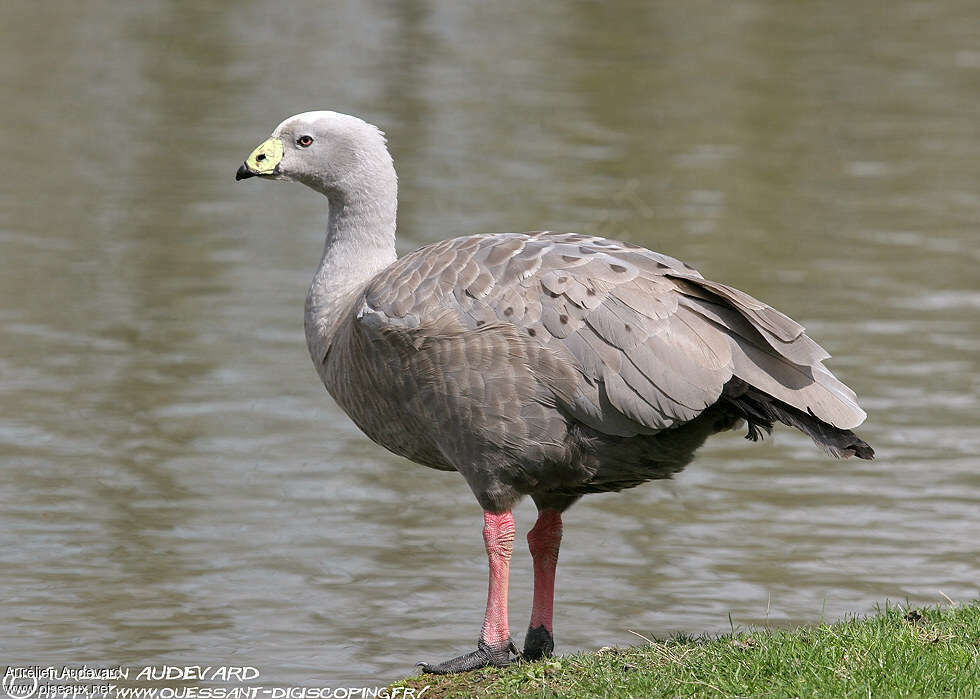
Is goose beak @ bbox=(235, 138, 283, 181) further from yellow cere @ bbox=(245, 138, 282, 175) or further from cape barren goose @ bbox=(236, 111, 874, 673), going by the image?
cape barren goose @ bbox=(236, 111, 874, 673)

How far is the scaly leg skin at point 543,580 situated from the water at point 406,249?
4.03ft

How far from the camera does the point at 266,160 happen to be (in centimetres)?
817

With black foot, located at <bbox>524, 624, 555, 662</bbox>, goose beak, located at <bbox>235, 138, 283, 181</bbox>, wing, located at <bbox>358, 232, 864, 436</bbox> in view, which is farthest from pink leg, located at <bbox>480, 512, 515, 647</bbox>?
goose beak, located at <bbox>235, 138, 283, 181</bbox>

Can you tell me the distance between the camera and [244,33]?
2888 cm

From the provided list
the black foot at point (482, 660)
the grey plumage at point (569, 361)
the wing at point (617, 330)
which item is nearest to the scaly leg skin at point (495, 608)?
the black foot at point (482, 660)

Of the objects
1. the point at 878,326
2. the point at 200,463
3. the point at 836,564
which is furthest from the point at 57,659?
the point at 878,326

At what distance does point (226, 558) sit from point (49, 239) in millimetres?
7001

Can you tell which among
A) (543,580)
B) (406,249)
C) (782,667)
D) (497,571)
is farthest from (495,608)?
(406,249)

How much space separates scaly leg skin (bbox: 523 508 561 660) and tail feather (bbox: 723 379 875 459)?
3.62ft

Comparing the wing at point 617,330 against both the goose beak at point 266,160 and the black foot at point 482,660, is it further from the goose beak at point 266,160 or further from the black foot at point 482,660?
the goose beak at point 266,160

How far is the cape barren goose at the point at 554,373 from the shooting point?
677 cm

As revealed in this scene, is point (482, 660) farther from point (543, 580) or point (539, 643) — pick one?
point (543, 580)

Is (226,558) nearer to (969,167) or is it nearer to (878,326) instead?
(878,326)

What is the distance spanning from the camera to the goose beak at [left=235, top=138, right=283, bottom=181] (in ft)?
26.8
